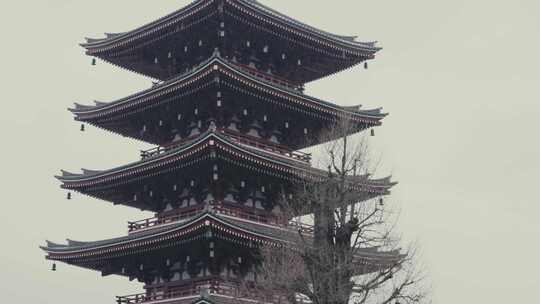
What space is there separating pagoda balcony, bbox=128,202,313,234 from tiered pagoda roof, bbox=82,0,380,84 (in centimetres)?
839

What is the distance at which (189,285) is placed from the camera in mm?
39406

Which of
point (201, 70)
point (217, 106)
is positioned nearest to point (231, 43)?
point (217, 106)

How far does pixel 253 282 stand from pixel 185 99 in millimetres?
9466

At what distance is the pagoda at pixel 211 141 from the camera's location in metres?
39.0

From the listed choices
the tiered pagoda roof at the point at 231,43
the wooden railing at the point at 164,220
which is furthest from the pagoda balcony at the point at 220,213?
the tiered pagoda roof at the point at 231,43

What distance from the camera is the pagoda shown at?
39.0 metres

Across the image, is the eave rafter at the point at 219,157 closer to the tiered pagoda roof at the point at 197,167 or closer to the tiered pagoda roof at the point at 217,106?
the tiered pagoda roof at the point at 197,167

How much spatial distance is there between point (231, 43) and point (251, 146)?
226 inches

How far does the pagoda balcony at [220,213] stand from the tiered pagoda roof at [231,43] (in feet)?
27.5

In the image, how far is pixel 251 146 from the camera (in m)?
41.8

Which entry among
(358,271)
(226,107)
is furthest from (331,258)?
(226,107)

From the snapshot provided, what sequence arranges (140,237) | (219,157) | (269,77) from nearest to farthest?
1. (219,157)
2. (140,237)
3. (269,77)

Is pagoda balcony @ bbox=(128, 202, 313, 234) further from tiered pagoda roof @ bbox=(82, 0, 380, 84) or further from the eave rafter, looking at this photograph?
tiered pagoda roof @ bbox=(82, 0, 380, 84)

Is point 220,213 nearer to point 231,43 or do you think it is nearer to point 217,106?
point 217,106
